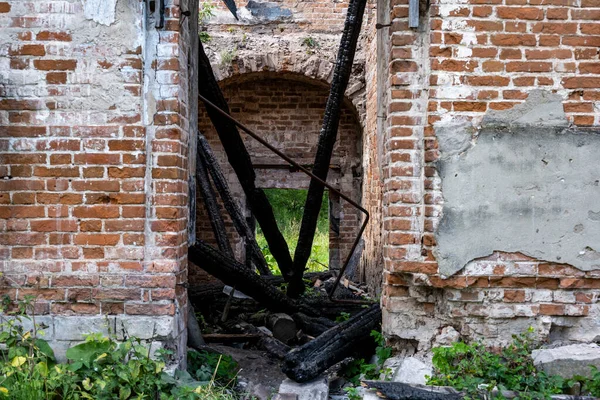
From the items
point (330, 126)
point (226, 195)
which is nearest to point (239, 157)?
point (330, 126)

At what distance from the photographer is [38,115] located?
3.24 m

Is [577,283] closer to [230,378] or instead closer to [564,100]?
[564,100]

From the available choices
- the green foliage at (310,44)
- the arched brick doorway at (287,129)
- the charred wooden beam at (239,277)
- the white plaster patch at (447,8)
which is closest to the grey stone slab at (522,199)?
the white plaster patch at (447,8)

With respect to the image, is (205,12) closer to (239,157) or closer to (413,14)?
(239,157)

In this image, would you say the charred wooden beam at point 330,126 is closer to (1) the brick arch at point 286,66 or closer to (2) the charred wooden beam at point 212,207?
(2) the charred wooden beam at point 212,207

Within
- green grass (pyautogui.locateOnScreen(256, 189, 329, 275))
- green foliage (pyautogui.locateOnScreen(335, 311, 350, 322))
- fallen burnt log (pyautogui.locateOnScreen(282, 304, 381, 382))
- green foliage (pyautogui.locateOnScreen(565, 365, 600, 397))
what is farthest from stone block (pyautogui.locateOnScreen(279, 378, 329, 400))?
green grass (pyautogui.locateOnScreen(256, 189, 329, 275))

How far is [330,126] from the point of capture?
4941 mm

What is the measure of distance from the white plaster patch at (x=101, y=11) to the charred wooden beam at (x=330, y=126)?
202cm

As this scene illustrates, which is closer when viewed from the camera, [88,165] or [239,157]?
[88,165]

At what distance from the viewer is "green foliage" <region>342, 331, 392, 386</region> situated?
11.8 feet

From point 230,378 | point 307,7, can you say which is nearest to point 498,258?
point 230,378

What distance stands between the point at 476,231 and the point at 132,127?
2.19m

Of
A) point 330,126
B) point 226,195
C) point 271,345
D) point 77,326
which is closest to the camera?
point 77,326

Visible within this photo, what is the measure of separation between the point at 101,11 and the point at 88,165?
0.93 m
